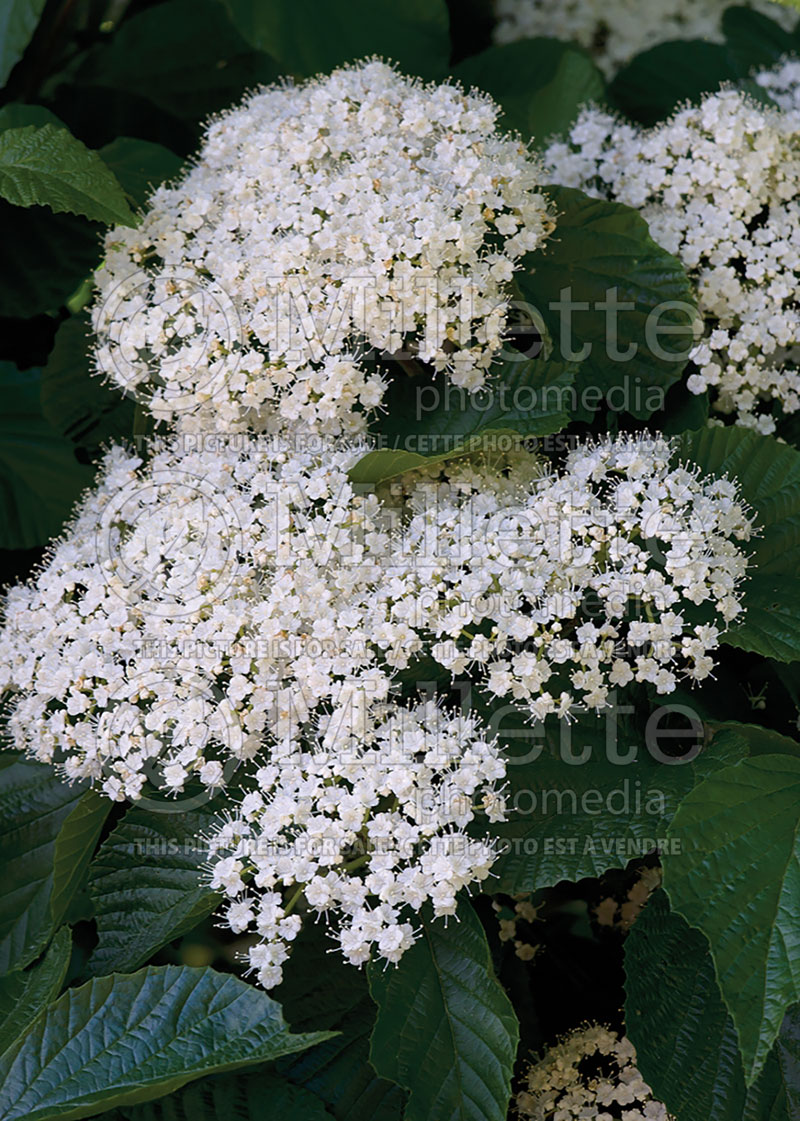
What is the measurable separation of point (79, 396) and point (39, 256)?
0.21 m

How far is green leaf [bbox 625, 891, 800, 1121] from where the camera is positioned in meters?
0.87

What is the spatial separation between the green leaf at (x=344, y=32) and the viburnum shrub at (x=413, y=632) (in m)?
0.25

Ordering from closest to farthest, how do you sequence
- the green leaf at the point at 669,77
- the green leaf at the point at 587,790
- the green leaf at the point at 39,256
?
the green leaf at the point at 587,790, the green leaf at the point at 39,256, the green leaf at the point at 669,77

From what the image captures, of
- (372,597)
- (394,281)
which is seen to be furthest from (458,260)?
(372,597)

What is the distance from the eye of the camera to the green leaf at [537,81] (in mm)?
1440

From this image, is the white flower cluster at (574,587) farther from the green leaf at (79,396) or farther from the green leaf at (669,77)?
the green leaf at (669,77)

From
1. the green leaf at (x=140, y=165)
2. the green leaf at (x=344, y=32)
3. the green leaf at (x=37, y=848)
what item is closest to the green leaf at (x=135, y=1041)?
the green leaf at (x=37, y=848)

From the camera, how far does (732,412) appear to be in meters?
1.15

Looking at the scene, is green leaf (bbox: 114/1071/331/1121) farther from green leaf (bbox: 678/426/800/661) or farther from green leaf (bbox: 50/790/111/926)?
green leaf (bbox: 678/426/800/661)

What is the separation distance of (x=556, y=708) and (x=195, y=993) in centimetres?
35

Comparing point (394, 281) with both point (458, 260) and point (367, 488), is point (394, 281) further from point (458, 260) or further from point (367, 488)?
point (367, 488)

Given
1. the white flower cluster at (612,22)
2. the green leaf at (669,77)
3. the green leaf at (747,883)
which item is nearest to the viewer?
the green leaf at (747,883)

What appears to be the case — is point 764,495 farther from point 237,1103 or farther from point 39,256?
point 39,256

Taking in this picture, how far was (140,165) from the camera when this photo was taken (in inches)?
49.4
